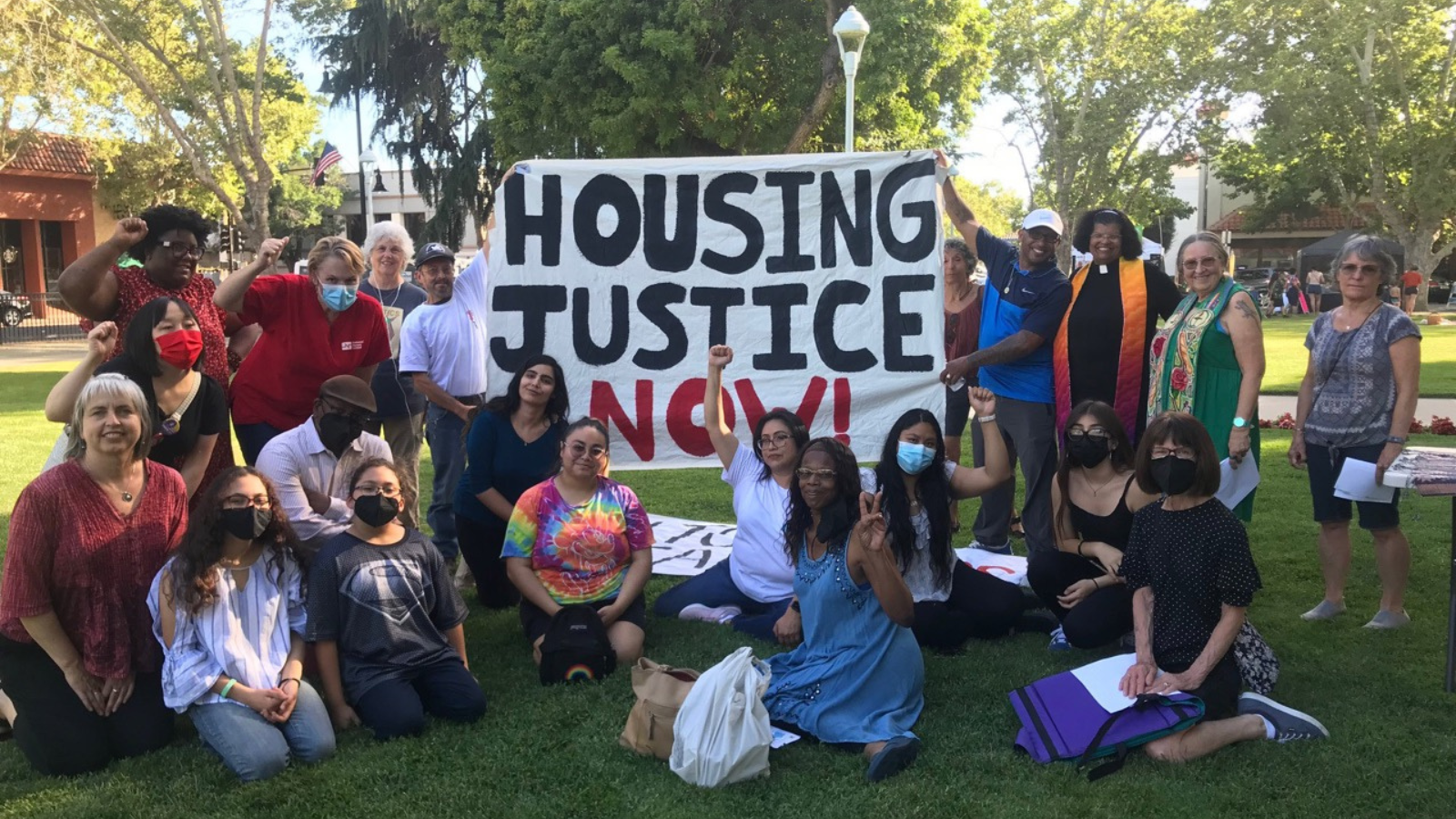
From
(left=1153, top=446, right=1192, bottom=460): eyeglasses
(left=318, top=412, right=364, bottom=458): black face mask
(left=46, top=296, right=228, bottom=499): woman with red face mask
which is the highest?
(left=46, top=296, right=228, bottom=499): woman with red face mask

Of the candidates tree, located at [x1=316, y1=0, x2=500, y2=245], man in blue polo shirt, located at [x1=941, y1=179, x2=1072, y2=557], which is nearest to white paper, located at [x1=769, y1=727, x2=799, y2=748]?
man in blue polo shirt, located at [x1=941, y1=179, x2=1072, y2=557]

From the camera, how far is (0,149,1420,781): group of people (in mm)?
3979

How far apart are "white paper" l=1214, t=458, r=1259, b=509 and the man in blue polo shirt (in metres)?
0.92

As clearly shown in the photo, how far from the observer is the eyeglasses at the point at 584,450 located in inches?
195

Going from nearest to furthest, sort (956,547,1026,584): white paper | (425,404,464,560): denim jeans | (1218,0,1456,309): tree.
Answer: (956,547,1026,584): white paper
(425,404,464,560): denim jeans
(1218,0,1456,309): tree

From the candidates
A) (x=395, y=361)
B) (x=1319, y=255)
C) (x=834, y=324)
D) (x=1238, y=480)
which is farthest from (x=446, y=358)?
(x=1319, y=255)

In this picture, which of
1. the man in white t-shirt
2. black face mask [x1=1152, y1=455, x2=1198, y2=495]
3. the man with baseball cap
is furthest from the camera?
the man in white t-shirt

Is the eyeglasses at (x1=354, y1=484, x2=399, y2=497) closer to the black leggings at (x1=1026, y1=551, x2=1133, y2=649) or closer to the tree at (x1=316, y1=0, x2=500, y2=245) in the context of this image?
the black leggings at (x1=1026, y1=551, x2=1133, y2=649)

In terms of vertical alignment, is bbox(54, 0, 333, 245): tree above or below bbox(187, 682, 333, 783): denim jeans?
above

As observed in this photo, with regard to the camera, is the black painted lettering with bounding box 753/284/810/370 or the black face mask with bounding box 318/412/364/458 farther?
the black painted lettering with bounding box 753/284/810/370

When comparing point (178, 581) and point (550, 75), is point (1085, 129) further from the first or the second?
point (178, 581)

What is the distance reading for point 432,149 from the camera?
3394cm

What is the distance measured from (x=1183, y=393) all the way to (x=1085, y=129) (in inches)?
1337

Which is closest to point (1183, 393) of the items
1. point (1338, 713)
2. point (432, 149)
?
point (1338, 713)
